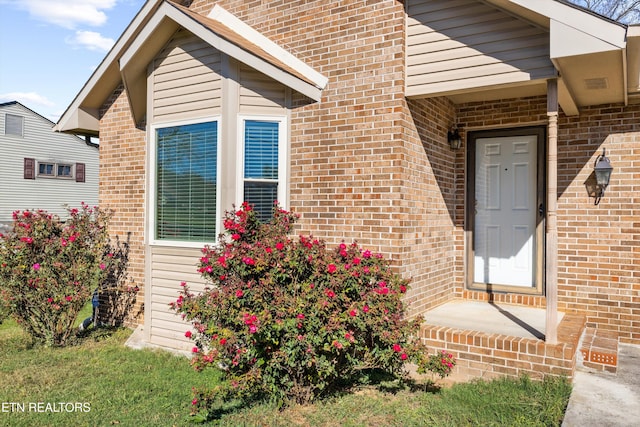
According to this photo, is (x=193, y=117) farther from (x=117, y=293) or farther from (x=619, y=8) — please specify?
(x=619, y=8)

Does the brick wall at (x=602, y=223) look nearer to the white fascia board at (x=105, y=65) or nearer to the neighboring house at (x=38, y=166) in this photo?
the white fascia board at (x=105, y=65)

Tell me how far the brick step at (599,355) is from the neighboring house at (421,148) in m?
0.03

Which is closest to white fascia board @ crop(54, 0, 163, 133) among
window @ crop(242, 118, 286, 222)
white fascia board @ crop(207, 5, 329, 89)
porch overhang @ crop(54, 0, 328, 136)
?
porch overhang @ crop(54, 0, 328, 136)

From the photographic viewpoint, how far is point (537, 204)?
21.0ft

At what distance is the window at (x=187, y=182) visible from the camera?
607 centimetres

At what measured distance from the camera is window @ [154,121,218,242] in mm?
6070

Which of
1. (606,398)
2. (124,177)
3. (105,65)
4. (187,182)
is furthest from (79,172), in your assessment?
(606,398)

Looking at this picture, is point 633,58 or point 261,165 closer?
point 633,58

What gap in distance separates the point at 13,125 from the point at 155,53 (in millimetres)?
18935

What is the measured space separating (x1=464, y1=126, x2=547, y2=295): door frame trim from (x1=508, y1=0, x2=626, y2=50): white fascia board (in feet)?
7.60

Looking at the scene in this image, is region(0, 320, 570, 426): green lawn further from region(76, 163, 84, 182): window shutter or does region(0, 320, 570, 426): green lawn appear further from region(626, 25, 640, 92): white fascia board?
region(76, 163, 84, 182): window shutter

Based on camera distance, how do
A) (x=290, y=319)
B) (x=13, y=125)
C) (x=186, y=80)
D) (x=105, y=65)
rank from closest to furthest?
(x=290, y=319) < (x=186, y=80) < (x=105, y=65) < (x=13, y=125)

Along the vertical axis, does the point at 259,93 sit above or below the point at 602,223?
above

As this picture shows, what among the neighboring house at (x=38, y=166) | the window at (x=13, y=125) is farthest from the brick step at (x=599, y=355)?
the window at (x=13, y=125)
